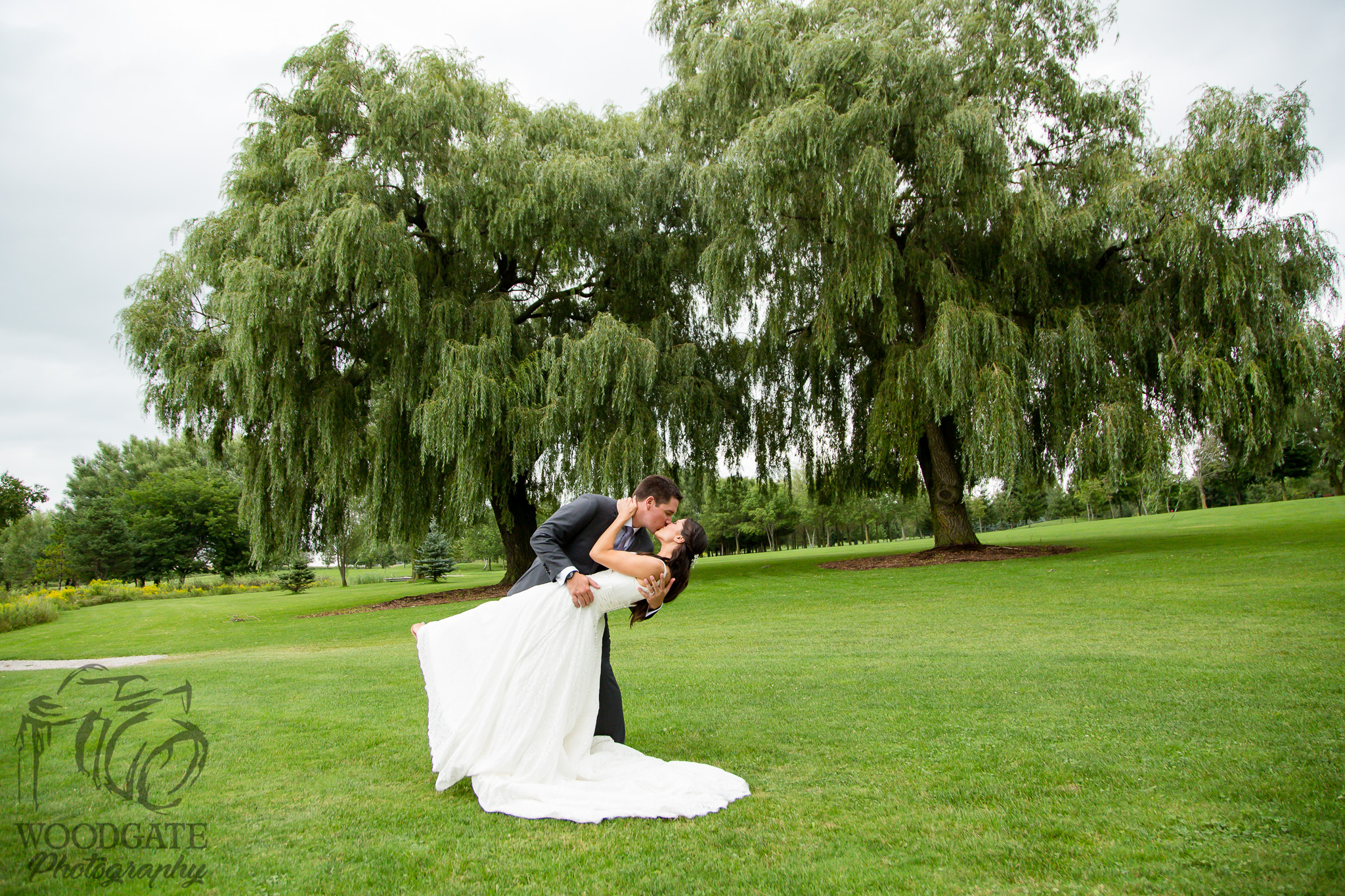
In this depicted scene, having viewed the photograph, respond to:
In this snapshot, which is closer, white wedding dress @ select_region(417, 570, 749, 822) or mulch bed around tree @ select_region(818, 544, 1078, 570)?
white wedding dress @ select_region(417, 570, 749, 822)

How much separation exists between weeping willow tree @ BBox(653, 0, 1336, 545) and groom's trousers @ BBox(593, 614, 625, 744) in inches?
494

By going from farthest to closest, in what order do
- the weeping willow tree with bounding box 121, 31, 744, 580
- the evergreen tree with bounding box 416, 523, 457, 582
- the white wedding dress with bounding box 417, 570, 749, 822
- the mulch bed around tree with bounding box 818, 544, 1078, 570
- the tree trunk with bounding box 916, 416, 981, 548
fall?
the evergreen tree with bounding box 416, 523, 457, 582 < the tree trunk with bounding box 916, 416, 981, 548 < the mulch bed around tree with bounding box 818, 544, 1078, 570 < the weeping willow tree with bounding box 121, 31, 744, 580 < the white wedding dress with bounding box 417, 570, 749, 822

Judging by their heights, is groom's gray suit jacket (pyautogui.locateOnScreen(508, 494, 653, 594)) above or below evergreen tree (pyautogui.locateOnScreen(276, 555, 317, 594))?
above

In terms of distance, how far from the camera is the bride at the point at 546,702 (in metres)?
3.87

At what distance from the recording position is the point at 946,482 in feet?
60.8

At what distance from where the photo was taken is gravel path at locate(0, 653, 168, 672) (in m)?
10.2

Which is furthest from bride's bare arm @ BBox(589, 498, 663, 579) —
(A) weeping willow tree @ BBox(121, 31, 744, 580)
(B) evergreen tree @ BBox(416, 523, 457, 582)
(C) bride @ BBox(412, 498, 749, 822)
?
(B) evergreen tree @ BBox(416, 523, 457, 582)

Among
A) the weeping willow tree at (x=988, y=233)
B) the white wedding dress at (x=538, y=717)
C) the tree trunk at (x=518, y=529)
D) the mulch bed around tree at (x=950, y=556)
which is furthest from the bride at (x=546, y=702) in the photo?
the tree trunk at (x=518, y=529)

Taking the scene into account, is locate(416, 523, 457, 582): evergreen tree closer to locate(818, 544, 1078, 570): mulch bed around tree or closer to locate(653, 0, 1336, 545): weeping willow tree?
locate(818, 544, 1078, 570): mulch bed around tree

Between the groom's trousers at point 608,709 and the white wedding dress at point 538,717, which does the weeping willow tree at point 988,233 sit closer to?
the groom's trousers at point 608,709

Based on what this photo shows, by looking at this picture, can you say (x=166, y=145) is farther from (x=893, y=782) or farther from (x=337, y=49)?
(x=893, y=782)

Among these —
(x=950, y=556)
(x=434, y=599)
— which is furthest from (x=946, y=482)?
(x=434, y=599)

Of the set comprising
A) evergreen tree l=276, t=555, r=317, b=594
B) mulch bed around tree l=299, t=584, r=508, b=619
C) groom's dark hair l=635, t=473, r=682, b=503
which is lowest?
evergreen tree l=276, t=555, r=317, b=594

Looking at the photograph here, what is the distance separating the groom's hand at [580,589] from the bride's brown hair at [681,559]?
0.34 meters
